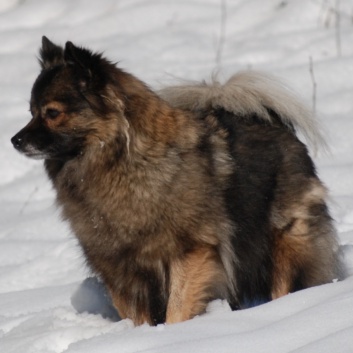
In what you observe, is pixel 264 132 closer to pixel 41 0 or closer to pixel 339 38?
pixel 339 38

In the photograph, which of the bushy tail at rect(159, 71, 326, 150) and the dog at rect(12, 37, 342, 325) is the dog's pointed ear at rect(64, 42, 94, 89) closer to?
the dog at rect(12, 37, 342, 325)

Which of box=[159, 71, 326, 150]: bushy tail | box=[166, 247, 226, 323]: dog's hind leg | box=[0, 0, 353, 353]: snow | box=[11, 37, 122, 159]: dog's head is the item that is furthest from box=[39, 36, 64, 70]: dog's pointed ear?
box=[166, 247, 226, 323]: dog's hind leg

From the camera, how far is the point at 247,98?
16.8 feet

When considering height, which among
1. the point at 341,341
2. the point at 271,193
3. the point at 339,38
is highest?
the point at 341,341

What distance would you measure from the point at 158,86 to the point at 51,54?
2.04 metres

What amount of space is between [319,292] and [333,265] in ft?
3.78

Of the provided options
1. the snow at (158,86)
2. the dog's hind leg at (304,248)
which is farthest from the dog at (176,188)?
the snow at (158,86)

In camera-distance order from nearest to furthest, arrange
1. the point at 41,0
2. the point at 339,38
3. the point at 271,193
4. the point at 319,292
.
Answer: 1. the point at 319,292
2. the point at 271,193
3. the point at 339,38
4. the point at 41,0

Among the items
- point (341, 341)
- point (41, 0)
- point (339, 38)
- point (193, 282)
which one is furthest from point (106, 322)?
point (41, 0)

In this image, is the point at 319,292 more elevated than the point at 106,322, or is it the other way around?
the point at 319,292

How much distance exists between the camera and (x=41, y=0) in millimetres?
10602

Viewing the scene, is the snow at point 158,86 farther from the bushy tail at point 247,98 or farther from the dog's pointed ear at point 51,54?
the dog's pointed ear at point 51,54

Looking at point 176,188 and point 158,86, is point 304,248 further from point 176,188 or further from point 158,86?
point 158,86

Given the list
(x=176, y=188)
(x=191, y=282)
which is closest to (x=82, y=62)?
(x=176, y=188)
